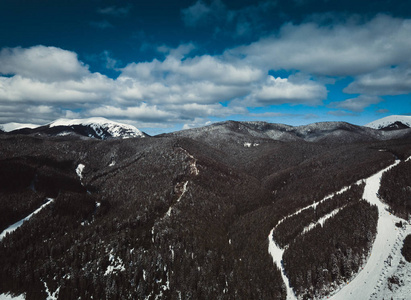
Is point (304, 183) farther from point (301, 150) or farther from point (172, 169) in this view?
point (301, 150)

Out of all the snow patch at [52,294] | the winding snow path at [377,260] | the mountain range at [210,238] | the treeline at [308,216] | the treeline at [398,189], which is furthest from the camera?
the treeline at [308,216]

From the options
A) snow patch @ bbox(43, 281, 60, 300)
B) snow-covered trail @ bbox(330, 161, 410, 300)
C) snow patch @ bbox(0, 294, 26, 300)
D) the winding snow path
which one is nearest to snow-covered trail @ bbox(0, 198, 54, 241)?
snow patch @ bbox(0, 294, 26, 300)

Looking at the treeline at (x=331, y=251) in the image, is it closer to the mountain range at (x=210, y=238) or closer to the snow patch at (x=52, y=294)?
the mountain range at (x=210, y=238)

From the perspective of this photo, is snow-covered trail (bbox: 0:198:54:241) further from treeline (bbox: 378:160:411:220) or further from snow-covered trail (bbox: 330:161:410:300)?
treeline (bbox: 378:160:411:220)

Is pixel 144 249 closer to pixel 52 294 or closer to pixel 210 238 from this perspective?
pixel 210 238

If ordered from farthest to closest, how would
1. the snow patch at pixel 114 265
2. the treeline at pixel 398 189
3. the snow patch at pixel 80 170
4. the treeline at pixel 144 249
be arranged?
1. the snow patch at pixel 80 170
2. the snow patch at pixel 114 265
3. the treeline at pixel 398 189
4. the treeline at pixel 144 249

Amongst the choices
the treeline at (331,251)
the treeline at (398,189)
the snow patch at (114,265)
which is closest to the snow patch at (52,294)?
the snow patch at (114,265)
